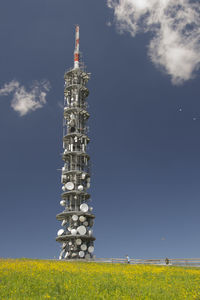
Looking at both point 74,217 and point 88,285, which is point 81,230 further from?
point 88,285

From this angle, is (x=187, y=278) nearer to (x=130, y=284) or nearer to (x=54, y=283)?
(x=130, y=284)

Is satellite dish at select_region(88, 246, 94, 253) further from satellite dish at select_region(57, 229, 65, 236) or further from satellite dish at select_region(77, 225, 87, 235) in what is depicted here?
satellite dish at select_region(57, 229, 65, 236)

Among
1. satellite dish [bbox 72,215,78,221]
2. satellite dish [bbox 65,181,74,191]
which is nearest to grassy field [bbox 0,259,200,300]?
satellite dish [bbox 72,215,78,221]

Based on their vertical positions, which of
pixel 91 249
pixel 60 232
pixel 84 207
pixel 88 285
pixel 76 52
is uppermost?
pixel 76 52

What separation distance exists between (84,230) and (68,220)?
474 cm

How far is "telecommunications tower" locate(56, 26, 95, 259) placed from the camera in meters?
58.5

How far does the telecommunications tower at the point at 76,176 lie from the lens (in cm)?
5847

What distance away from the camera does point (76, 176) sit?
209 ft

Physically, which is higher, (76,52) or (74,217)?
(76,52)

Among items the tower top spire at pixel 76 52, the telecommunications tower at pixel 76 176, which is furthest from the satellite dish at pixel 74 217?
the tower top spire at pixel 76 52

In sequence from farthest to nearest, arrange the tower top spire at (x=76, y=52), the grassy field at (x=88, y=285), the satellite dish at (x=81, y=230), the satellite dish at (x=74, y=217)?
the tower top spire at (x=76, y=52), the satellite dish at (x=74, y=217), the satellite dish at (x=81, y=230), the grassy field at (x=88, y=285)

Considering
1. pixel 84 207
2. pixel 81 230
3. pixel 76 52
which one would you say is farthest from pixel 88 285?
pixel 76 52

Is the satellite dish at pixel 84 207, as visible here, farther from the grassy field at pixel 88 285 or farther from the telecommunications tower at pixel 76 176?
the grassy field at pixel 88 285

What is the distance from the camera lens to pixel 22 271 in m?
24.5
